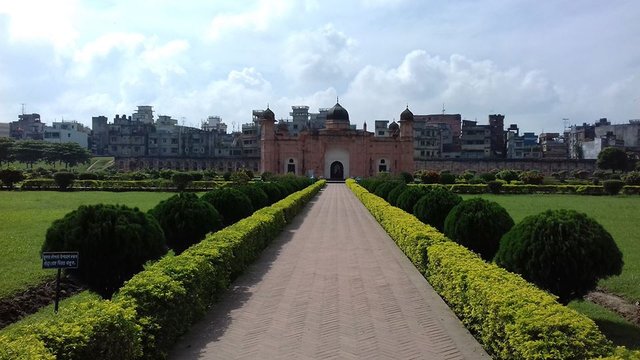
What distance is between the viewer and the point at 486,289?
531 centimetres

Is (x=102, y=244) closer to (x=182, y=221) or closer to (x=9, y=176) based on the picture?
(x=182, y=221)

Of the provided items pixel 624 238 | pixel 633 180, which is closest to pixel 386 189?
pixel 624 238

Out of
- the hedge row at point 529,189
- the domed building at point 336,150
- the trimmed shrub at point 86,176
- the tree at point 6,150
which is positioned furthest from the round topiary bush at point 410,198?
the tree at point 6,150

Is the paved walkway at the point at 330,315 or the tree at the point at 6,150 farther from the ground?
the tree at the point at 6,150

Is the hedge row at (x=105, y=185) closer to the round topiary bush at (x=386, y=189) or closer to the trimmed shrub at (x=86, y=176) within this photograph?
the trimmed shrub at (x=86, y=176)

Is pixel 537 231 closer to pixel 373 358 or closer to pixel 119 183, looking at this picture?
pixel 373 358

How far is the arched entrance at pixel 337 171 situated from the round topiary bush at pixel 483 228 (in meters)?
50.7

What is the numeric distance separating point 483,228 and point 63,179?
3254cm

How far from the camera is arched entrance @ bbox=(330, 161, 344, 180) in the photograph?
2372 inches

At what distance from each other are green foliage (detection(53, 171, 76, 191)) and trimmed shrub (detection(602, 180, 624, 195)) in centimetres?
3346

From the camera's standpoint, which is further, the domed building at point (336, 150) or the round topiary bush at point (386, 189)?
the domed building at point (336, 150)

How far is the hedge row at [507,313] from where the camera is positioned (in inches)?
154

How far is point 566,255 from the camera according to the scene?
6410 millimetres

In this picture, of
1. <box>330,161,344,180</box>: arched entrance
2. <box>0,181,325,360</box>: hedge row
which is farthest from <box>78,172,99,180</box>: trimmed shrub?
<box>0,181,325,360</box>: hedge row
